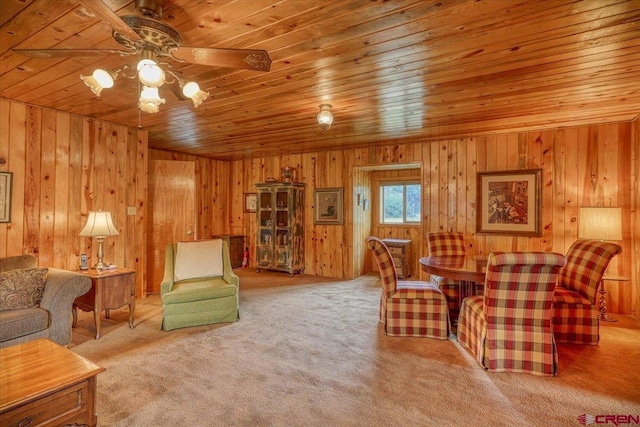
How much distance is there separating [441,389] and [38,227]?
4364 mm

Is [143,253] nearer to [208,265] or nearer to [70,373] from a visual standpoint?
[208,265]

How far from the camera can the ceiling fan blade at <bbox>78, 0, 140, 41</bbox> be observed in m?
1.22

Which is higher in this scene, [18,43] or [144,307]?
[18,43]

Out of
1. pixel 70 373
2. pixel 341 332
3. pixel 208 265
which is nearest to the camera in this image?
pixel 70 373

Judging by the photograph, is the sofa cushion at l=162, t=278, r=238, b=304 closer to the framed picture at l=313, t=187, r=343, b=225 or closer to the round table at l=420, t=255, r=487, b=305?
the round table at l=420, t=255, r=487, b=305

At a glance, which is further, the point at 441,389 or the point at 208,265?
the point at 208,265

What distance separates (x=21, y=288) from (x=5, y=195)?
1293mm

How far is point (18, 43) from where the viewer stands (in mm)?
2158

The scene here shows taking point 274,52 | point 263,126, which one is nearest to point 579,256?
point 274,52

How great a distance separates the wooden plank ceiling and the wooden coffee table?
190 centimetres

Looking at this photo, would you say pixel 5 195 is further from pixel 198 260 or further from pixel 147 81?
pixel 147 81

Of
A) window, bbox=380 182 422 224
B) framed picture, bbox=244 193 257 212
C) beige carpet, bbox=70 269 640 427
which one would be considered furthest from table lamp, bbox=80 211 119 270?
window, bbox=380 182 422 224

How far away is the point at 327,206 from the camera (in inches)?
237

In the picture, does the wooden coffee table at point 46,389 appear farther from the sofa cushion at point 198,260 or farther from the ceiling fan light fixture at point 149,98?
the sofa cushion at point 198,260
